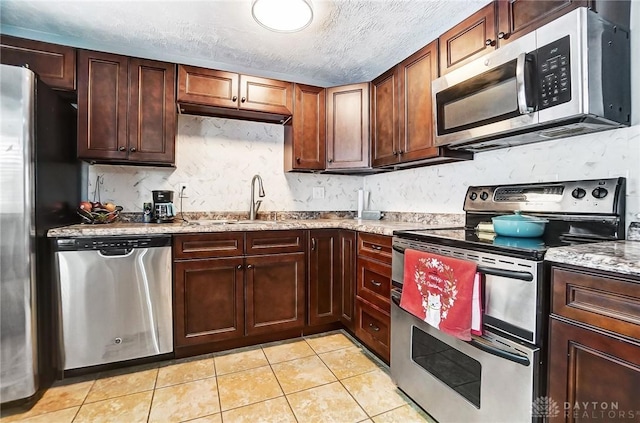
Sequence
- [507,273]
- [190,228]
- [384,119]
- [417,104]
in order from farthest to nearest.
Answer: [384,119], [417,104], [190,228], [507,273]

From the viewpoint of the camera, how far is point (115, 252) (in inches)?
74.5

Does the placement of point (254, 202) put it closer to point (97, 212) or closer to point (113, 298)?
point (97, 212)

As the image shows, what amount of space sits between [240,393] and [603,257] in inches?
69.9

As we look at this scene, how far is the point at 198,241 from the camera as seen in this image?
2.09 m

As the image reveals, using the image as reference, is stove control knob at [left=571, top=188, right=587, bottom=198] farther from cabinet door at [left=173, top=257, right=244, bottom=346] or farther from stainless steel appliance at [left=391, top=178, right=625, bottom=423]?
cabinet door at [left=173, top=257, right=244, bottom=346]

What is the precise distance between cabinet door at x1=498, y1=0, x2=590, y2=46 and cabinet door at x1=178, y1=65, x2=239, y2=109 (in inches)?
Answer: 72.7

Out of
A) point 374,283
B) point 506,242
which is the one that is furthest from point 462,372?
point 374,283

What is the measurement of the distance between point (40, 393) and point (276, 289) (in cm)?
143

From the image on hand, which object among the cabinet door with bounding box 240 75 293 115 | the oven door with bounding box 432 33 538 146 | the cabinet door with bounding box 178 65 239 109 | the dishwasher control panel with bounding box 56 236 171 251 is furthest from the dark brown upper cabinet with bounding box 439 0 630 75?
the dishwasher control panel with bounding box 56 236 171 251

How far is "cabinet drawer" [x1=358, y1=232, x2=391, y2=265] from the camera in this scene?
76.9 inches

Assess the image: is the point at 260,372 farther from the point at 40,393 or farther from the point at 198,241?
the point at 40,393

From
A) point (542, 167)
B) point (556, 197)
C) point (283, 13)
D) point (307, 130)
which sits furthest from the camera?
point (307, 130)

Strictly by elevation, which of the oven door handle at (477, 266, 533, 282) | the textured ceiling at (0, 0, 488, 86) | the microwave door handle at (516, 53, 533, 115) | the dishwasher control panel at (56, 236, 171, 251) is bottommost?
the oven door handle at (477, 266, 533, 282)

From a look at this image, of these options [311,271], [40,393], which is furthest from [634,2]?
[40,393]
